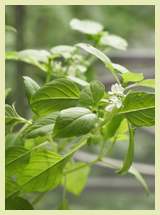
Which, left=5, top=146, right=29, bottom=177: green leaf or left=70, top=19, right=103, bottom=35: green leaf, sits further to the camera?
left=70, top=19, right=103, bottom=35: green leaf

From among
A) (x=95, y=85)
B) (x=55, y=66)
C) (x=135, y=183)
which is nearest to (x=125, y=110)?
(x=95, y=85)

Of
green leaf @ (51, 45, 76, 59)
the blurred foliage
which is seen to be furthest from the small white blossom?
the blurred foliage

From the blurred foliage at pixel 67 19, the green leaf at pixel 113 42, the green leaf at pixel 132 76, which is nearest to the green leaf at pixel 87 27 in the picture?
the green leaf at pixel 113 42

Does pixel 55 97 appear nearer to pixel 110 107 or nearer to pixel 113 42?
pixel 110 107

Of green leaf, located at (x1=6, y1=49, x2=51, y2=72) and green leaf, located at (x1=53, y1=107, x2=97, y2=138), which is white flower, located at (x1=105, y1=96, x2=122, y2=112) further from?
green leaf, located at (x1=6, y1=49, x2=51, y2=72)

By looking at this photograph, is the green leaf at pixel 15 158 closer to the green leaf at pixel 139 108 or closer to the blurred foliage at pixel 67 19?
the green leaf at pixel 139 108

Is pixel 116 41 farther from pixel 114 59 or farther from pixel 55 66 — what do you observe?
pixel 114 59

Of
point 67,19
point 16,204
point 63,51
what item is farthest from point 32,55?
point 67,19

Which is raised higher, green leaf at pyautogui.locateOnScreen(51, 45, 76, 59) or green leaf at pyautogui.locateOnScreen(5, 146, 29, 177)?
green leaf at pyautogui.locateOnScreen(51, 45, 76, 59)
